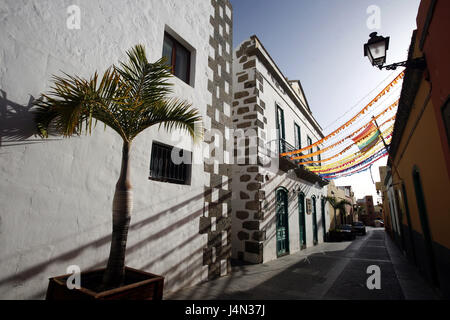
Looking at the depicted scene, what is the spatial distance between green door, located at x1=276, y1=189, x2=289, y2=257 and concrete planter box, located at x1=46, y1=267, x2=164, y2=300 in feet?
22.7

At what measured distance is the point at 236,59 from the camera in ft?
31.6

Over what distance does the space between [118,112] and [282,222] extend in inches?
314

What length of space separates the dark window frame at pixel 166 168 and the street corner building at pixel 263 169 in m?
3.46

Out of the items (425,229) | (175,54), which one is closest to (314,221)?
(425,229)

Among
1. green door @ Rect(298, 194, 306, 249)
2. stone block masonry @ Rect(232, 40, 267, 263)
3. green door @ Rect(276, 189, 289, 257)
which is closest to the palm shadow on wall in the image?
stone block masonry @ Rect(232, 40, 267, 263)

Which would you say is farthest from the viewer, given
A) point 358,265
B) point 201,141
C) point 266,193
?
point 266,193

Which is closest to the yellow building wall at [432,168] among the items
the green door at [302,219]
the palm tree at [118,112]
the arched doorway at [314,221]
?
the palm tree at [118,112]

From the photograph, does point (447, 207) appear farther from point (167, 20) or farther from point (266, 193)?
point (167, 20)

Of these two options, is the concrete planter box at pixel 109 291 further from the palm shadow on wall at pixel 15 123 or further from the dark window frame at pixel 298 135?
the dark window frame at pixel 298 135

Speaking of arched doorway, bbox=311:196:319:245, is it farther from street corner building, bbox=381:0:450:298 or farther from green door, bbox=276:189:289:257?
street corner building, bbox=381:0:450:298

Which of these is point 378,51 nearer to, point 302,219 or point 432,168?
point 432,168

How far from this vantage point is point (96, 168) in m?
3.27
